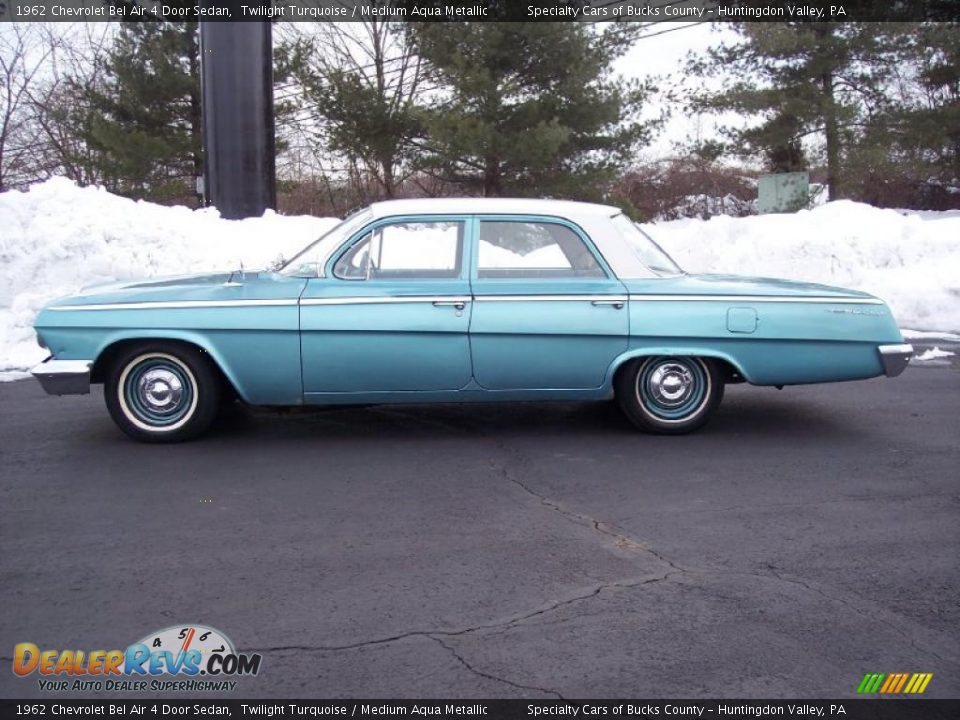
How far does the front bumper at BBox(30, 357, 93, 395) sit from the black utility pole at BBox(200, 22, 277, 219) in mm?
9192

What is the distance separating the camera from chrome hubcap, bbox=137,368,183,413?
6.09 m

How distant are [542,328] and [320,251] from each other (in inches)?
59.9

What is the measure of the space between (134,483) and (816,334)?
4162mm

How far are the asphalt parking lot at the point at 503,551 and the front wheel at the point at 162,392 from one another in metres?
0.13

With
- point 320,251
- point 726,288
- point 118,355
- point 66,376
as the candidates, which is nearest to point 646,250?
point 726,288

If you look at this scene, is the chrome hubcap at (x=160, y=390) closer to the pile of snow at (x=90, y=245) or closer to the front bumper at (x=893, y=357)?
the pile of snow at (x=90, y=245)

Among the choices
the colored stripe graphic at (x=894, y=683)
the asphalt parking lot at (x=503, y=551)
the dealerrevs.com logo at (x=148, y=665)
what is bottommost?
the dealerrevs.com logo at (x=148, y=665)

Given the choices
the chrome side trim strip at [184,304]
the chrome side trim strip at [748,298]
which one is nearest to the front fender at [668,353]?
the chrome side trim strip at [748,298]

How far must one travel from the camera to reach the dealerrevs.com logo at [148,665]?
10.4ft

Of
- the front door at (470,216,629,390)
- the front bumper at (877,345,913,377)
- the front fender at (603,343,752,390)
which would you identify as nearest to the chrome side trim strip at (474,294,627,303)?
the front door at (470,216,629,390)

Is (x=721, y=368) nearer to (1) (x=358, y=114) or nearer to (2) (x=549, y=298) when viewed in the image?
(2) (x=549, y=298)

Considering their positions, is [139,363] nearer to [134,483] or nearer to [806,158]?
[134,483]

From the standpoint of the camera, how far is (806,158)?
2580 cm
